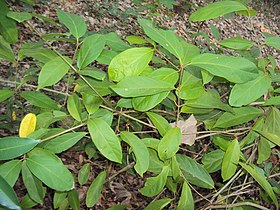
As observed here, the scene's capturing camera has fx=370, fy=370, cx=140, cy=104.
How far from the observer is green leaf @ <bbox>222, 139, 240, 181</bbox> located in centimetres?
92

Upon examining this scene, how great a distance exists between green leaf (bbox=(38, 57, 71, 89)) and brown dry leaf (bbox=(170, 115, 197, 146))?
306 millimetres

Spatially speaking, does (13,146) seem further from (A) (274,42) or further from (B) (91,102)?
(A) (274,42)

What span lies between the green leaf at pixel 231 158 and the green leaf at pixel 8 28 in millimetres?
596

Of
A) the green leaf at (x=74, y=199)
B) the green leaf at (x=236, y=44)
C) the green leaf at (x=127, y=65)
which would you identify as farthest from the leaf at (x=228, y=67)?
the green leaf at (x=74, y=199)

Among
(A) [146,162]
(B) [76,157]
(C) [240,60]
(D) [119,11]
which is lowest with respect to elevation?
(B) [76,157]

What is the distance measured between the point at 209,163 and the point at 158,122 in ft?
0.93

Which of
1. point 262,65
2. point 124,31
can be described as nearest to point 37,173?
Result: point 262,65

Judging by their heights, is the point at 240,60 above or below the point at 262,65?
above

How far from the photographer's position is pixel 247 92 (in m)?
0.81

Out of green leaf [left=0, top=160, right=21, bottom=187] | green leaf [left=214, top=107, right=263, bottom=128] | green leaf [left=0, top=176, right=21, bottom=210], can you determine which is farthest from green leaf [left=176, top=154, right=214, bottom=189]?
green leaf [left=0, top=176, right=21, bottom=210]

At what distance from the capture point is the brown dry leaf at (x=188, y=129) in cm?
90

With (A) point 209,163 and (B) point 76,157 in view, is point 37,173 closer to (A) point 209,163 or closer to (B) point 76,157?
(A) point 209,163

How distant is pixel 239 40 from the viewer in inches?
37.9

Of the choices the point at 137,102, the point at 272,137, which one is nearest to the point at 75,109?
the point at 137,102
